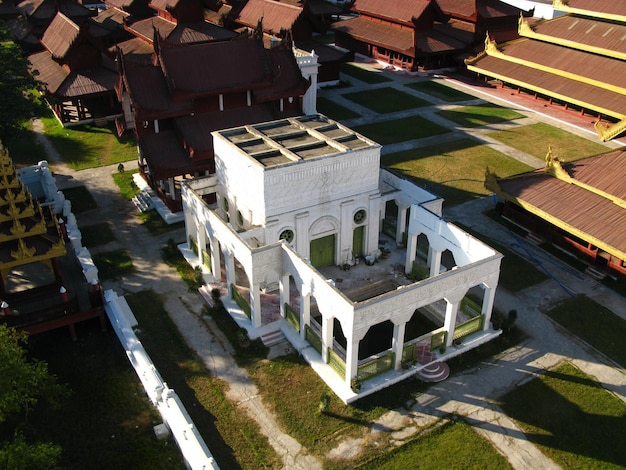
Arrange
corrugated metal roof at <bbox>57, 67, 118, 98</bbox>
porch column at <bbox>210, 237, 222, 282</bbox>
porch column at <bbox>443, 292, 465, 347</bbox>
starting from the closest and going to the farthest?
porch column at <bbox>443, 292, 465, 347</bbox>, porch column at <bbox>210, 237, 222, 282</bbox>, corrugated metal roof at <bbox>57, 67, 118, 98</bbox>

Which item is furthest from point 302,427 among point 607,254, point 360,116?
point 360,116

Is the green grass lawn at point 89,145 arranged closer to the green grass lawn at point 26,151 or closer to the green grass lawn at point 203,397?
the green grass lawn at point 26,151

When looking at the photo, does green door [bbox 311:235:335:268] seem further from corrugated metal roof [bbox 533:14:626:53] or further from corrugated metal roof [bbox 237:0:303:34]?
corrugated metal roof [bbox 237:0:303:34]

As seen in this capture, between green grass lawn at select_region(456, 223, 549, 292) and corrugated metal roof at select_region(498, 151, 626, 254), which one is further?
green grass lawn at select_region(456, 223, 549, 292)

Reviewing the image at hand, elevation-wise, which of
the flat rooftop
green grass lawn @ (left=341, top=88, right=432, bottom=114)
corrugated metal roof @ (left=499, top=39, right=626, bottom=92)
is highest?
the flat rooftop

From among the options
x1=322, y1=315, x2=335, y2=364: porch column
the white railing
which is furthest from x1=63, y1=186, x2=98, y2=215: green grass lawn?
x1=322, y1=315, x2=335, y2=364: porch column


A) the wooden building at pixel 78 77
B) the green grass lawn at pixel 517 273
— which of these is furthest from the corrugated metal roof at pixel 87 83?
the green grass lawn at pixel 517 273

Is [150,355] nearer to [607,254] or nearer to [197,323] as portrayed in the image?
[197,323]

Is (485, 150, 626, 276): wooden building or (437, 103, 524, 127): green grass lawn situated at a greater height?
(485, 150, 626, 276): wooden building
